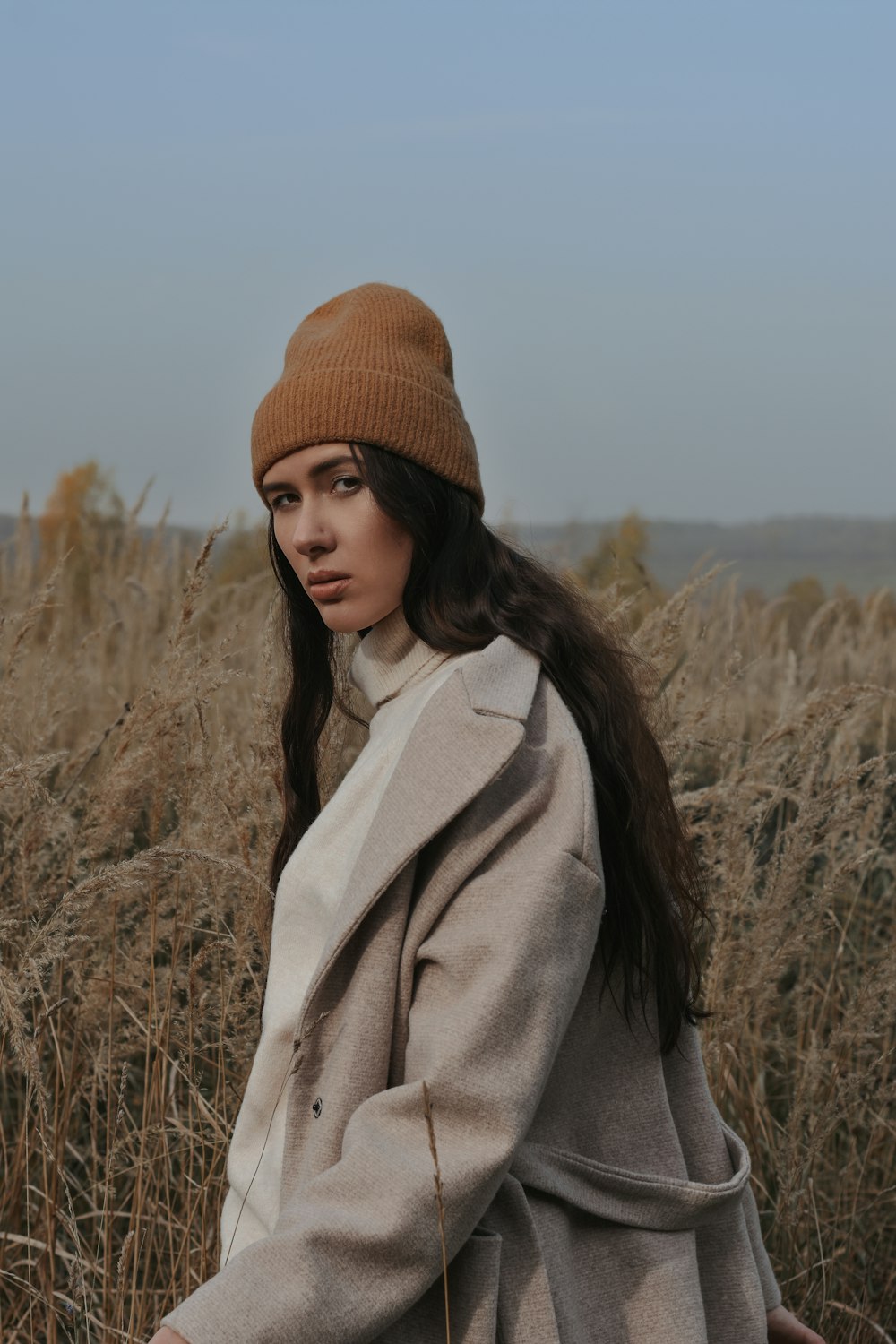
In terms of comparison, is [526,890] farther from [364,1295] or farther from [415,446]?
[415,446]

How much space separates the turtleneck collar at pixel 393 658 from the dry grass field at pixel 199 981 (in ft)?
0.92

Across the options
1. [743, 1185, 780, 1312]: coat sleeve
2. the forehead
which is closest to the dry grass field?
the forehead

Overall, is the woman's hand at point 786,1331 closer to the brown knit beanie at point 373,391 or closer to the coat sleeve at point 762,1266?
the coat sleeve at point 762,1266

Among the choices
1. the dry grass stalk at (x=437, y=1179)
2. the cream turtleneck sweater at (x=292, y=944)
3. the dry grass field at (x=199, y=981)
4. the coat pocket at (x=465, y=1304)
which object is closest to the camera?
the dry grass stalk at (x=437, y=1179)

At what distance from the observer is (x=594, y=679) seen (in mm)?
1485

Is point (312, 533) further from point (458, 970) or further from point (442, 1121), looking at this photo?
point (442, 1121)

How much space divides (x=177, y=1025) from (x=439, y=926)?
974 mm

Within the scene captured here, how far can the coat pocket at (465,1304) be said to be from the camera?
3.94 ft

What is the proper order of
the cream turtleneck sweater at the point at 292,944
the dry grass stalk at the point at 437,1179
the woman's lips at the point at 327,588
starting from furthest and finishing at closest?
the woman's lips at the point at 327,588
the cream turtleneck sweater at the point at 292,944
the dry grass stalk at the point at 437,1179

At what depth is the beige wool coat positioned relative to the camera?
1109 mm

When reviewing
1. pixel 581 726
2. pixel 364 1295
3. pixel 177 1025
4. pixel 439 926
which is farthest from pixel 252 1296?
pixel 177 1025

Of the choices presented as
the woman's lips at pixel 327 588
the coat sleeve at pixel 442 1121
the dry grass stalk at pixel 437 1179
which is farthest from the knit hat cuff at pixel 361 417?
the dry grass stalk at pixel 437 1179

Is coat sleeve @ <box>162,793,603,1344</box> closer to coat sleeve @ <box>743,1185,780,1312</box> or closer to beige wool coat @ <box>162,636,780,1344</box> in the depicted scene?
beige wool coat @ <box>162,636,780,1344</box>

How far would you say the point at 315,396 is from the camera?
61.4 inches
